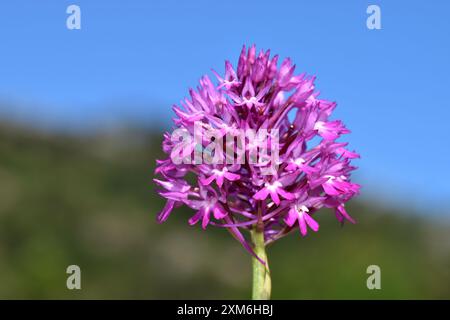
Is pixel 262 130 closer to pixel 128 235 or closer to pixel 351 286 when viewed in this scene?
pixel 351 286

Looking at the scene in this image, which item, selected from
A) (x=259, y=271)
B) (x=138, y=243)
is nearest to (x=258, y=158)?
(x=259, y=271)

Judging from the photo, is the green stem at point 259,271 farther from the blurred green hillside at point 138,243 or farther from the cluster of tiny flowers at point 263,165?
the blurred green hillside at point 138,243

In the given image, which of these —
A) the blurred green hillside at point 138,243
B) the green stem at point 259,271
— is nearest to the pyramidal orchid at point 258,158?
the green stem at point 259,271

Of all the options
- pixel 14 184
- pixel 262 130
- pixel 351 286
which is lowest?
pixel 351 286

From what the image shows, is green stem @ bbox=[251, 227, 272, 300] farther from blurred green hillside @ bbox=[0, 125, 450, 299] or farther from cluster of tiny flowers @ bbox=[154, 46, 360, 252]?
blurred green hillside @ bbox=[0, 125, 450, 299]

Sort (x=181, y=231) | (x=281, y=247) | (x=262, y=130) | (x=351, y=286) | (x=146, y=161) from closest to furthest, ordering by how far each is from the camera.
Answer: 1. (x=262, y=130)
2. (x=351, y=286)
3. (x=281, y=247)
4. (x=181, y=231)
5. (x=146, y=161)

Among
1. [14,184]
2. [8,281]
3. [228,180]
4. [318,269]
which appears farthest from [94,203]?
[228,180]

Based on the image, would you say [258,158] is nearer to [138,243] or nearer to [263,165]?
[263,165]
